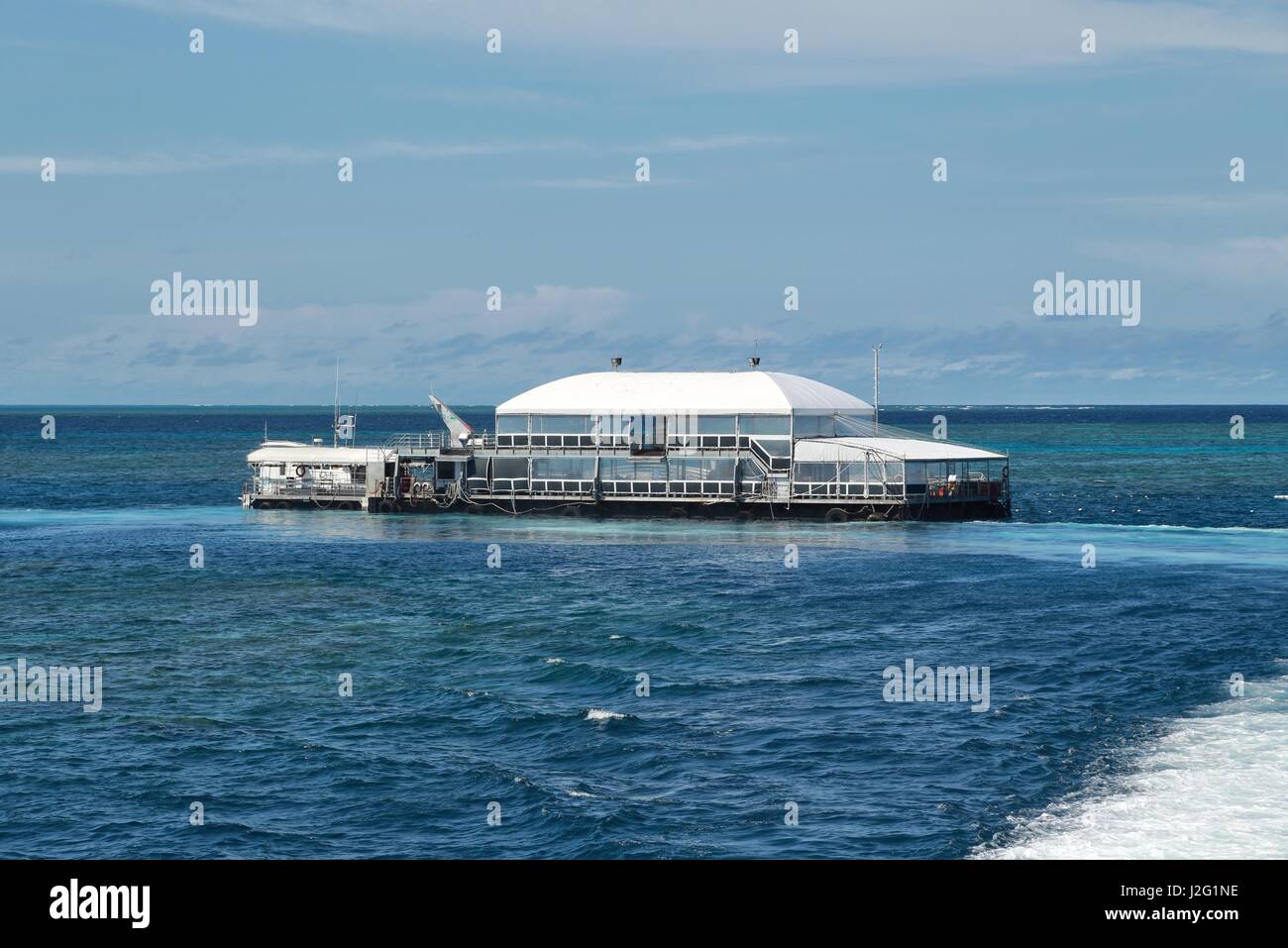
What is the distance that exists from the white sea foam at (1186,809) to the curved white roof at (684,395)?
236ft

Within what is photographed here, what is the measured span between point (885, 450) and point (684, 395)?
18302 mm

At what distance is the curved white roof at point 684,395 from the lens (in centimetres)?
11025

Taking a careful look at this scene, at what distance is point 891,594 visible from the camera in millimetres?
67625

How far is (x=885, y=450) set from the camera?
341ft

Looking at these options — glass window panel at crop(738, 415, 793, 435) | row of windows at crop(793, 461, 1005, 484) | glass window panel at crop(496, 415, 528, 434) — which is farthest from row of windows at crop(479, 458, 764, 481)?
row of windows at crop(793, 461, 1005, 484)

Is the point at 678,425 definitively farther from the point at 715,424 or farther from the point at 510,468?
the point at 510,468

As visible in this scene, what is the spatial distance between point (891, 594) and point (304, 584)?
1253 inches

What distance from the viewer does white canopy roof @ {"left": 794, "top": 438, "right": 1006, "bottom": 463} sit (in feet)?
338

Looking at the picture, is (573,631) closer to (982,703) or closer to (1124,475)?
(982,703)

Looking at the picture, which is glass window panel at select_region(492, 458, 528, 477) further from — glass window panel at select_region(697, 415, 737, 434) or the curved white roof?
glass window panel at select_region(697, 415, 737, 434)

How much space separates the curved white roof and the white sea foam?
71908 millimetres

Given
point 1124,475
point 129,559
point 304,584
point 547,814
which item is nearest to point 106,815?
point 547,814

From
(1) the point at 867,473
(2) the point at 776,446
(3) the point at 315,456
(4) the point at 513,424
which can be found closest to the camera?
(1) the point at 867,473

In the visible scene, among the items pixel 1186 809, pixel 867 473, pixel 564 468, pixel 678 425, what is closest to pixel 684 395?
pixel 678 425
